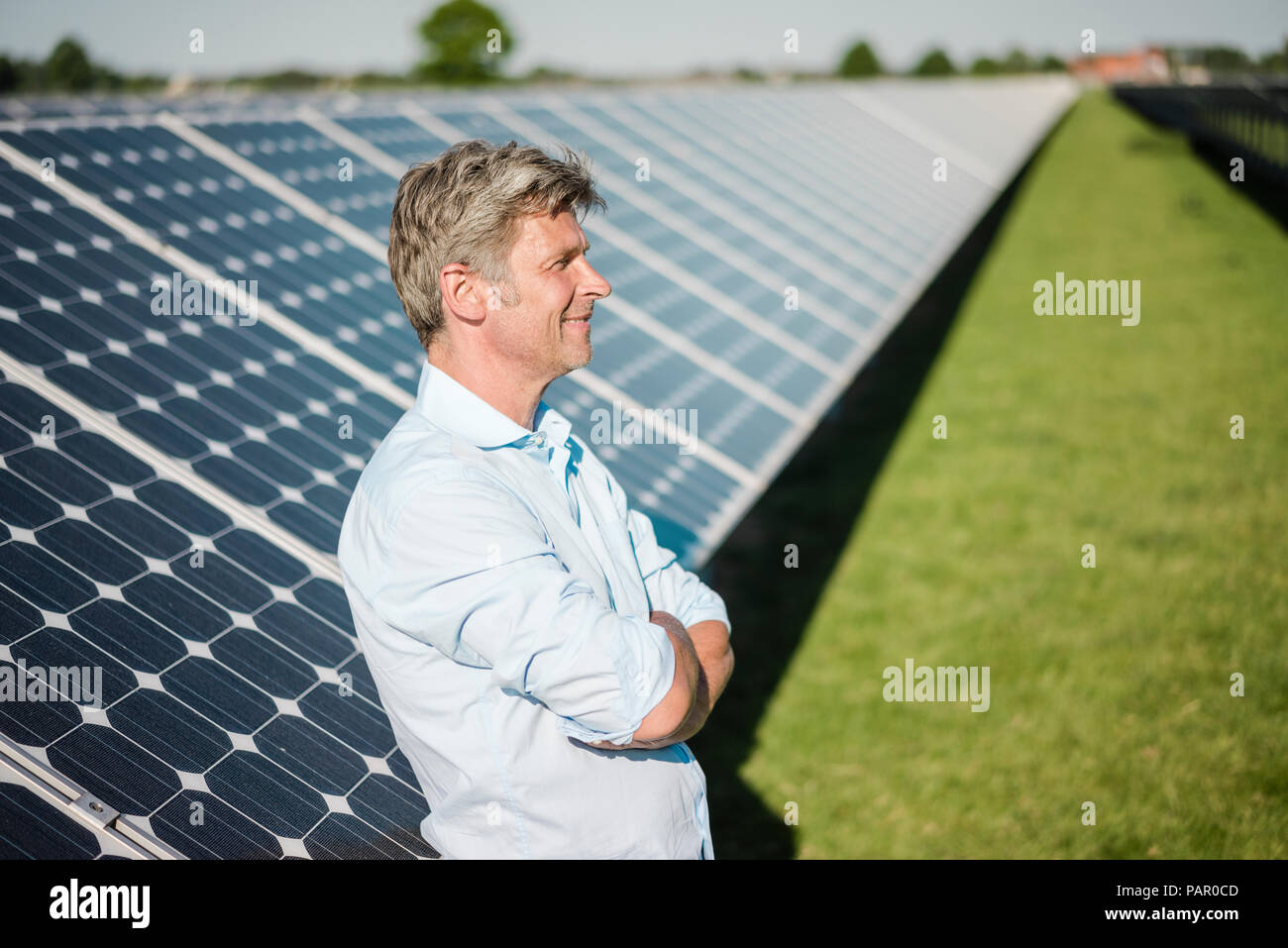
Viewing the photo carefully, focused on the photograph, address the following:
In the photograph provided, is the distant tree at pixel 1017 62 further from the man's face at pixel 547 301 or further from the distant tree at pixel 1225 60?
the man's face at pixel 547 301

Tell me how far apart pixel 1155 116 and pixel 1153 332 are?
33.8 meters

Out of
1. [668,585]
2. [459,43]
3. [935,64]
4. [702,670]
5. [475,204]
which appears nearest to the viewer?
[475,204]

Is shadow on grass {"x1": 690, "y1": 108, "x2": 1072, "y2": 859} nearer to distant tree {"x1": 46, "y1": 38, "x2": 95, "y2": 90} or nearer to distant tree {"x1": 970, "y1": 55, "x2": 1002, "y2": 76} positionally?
distant tree {"x1": 46, "y1": 38, "x2": 95, "y2": 90}

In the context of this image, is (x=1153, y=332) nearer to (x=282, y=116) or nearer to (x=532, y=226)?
(x=282, y=116)

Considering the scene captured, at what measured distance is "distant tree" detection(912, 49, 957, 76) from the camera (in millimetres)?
138000

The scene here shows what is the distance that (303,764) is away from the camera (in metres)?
2.78

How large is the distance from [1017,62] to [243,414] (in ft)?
477

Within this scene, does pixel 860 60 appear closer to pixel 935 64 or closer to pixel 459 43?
pixel 935 64

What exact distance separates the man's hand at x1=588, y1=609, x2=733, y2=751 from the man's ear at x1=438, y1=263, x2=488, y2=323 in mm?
986

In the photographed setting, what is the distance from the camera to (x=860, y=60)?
445ft

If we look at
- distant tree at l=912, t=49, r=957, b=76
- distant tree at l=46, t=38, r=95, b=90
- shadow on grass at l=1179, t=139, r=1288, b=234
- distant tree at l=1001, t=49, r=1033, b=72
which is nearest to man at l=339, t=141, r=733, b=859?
shadow on grass at l=1179, t=139, r=1288, b=234

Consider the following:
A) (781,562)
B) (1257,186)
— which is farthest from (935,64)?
(781,562)

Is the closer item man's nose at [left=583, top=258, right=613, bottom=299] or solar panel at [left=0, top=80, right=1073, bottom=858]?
solar panel at [left=0, top=80, right=1073, bottom=858]
